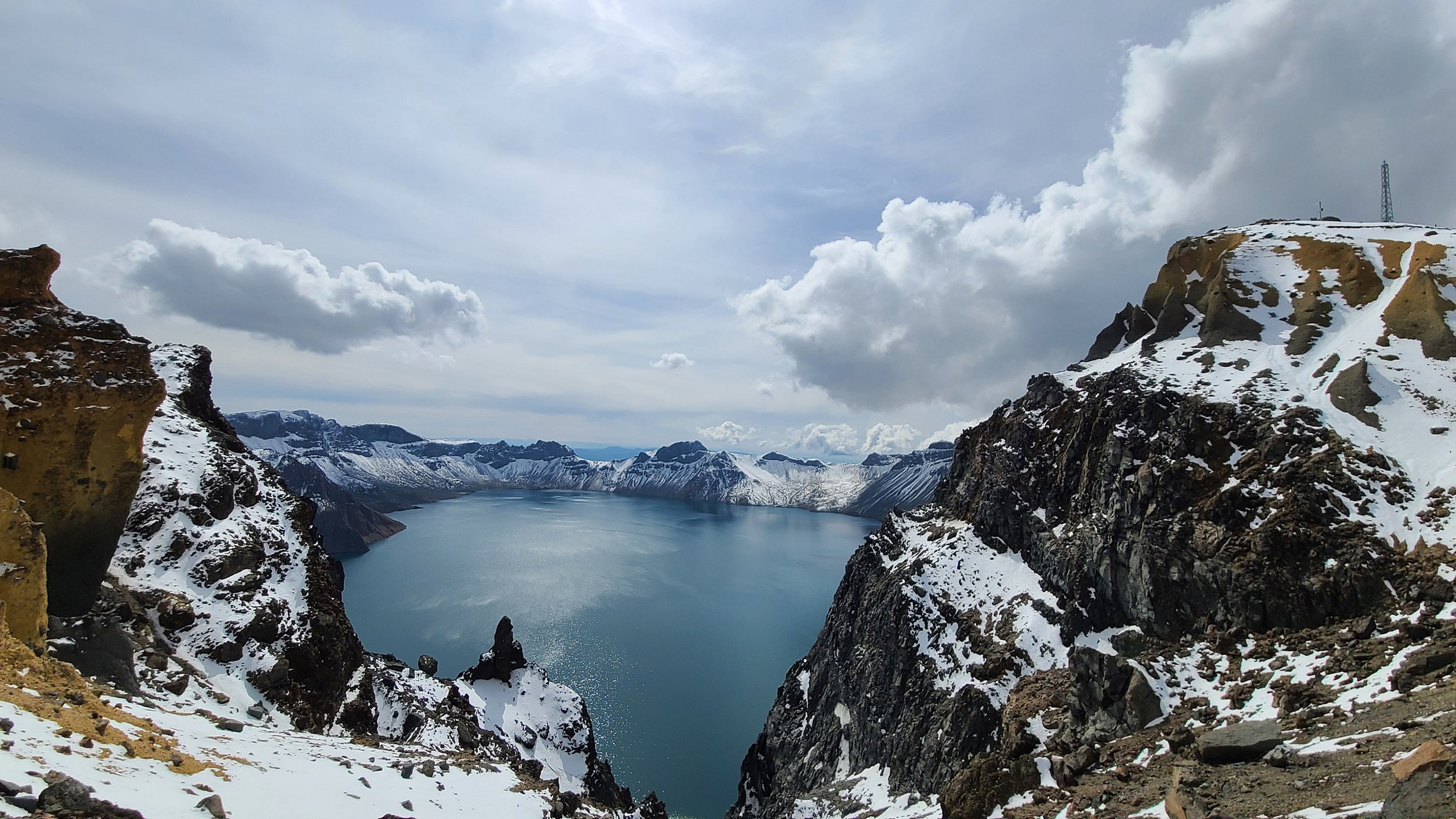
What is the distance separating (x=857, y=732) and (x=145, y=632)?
164ft

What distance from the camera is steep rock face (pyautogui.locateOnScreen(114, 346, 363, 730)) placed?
28.6 metres

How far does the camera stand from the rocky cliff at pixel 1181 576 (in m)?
18.5

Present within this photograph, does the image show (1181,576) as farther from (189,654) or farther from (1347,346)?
(189,654)

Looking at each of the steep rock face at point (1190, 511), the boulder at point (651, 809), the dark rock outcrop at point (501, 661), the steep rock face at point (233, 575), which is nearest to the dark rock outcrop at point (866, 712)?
the boulder at point (651, 809)

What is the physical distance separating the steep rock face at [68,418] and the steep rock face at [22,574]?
8147mm

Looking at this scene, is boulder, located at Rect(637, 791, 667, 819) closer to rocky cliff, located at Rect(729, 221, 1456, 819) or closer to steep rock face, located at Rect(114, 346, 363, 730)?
rocky cliff, located at Rect(729, 221, 1456, 819)

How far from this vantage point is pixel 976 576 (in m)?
52.6

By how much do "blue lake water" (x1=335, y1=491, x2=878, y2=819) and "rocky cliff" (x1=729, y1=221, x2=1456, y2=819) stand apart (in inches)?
421

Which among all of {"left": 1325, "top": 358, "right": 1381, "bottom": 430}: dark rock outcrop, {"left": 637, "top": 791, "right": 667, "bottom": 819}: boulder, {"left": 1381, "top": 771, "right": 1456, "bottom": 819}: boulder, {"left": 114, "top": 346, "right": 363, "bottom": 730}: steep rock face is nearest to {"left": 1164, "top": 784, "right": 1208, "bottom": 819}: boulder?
{"left": 1381, "top": 771, "right": 1456, "bottom": 819}: boulder

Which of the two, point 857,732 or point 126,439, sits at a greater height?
point 126,439

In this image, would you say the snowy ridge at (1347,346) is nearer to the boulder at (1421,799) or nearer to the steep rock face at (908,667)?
the steep rock face at (908,667)

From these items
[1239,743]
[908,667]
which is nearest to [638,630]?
[908,667]

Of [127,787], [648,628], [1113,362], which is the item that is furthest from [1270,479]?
[648,628]

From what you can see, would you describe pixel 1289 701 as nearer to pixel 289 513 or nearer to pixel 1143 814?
pixel 1143 814
